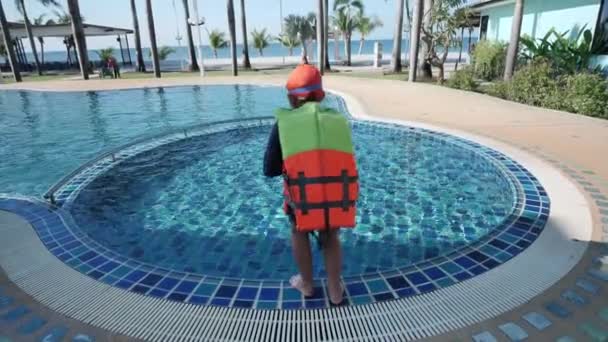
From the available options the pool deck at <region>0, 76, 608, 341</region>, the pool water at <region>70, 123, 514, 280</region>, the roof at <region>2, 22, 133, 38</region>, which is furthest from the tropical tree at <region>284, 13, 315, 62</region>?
the pool water at <region>70, 123, 514, 280</region>

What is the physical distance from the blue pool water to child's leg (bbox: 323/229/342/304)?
2.51 ft

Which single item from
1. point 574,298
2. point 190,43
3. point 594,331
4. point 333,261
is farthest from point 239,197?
point 190,43

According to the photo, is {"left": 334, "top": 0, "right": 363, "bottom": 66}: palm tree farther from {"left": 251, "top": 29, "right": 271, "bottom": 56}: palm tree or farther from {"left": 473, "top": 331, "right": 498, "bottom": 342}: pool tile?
{"left": 473, "top": 331, "right": 498, "bottom": 342}: pool tile

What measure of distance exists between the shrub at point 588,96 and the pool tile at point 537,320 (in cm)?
863

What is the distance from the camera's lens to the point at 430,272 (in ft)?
10.3

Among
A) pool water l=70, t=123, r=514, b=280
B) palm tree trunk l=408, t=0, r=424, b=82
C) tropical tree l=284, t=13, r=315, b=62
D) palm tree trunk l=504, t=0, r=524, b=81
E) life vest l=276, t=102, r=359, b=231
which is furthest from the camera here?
tropical tree l=284, t=13, r=315, b=62

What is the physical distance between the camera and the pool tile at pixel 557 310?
2.41 metres

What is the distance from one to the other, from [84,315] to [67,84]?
2013 cm

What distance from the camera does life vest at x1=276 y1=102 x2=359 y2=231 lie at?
2049mm

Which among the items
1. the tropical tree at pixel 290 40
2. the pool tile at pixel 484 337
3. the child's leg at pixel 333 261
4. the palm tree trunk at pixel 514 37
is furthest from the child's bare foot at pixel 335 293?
the tropical tree at pixel 290 40

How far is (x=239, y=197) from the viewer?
5.34 m

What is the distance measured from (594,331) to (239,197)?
4.17 meters

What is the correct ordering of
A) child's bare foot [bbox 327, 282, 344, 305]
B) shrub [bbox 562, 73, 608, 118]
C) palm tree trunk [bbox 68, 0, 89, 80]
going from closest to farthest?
1. child's bare foot [bbox 327, 282, 344, 305]
2. shrub [bbox 562, 73, 608, 118]
3. palm tree trunk [bbox 68, 0, 89, 80]

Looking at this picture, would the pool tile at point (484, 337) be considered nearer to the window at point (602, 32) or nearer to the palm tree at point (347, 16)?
the window at point (602, 32)
